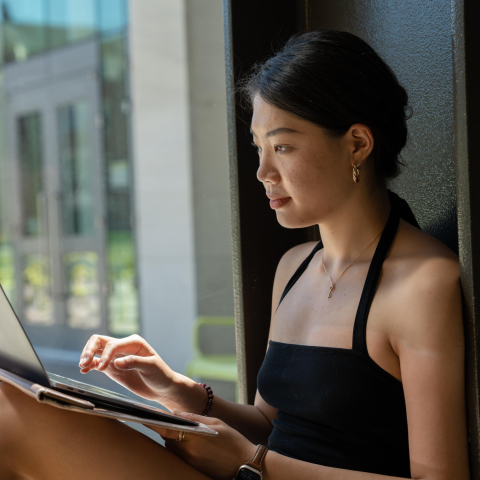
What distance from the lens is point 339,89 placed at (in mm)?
1157

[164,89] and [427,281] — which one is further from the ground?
[164,89]

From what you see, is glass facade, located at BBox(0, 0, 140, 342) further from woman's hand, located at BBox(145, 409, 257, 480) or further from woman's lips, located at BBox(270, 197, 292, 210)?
woman's hand, located at BBox(145, 409, 257, 480)

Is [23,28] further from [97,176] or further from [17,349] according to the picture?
[17,349]

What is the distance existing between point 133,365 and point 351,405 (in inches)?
18.0

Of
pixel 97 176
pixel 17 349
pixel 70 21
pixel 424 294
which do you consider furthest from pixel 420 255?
pixel 70 21

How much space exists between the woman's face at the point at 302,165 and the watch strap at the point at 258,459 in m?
0.45

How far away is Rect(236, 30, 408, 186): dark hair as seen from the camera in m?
1.16

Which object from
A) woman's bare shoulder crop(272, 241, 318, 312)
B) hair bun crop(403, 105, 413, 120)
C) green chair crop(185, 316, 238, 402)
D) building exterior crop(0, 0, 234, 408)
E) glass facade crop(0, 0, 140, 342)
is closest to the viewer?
hair bun crop(403, 105, 413, 120)

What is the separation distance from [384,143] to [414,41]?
34 centimetres

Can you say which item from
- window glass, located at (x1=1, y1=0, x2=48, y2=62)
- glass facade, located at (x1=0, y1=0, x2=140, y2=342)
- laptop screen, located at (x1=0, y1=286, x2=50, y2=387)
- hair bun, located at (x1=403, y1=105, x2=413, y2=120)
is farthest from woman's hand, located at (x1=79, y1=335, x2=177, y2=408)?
window glass, located at (x1=1, y1=0, x2=48, y2=62)

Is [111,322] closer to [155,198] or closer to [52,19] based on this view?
[155,198]

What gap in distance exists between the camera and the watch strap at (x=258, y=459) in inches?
41.8

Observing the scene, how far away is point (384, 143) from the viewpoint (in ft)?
3.96

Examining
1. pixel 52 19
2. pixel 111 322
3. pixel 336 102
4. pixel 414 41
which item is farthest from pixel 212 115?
pixel 52 19
